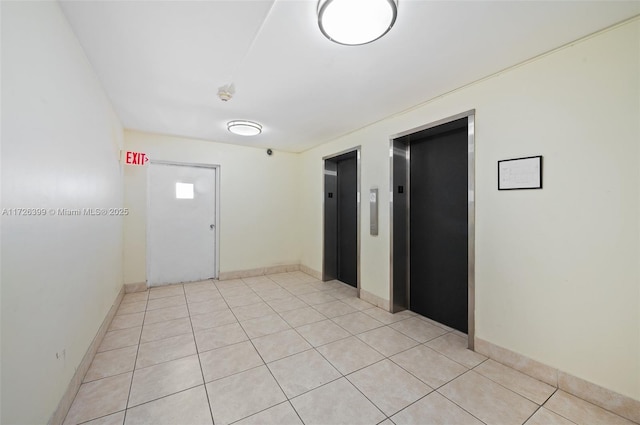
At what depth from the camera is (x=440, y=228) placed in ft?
9.80

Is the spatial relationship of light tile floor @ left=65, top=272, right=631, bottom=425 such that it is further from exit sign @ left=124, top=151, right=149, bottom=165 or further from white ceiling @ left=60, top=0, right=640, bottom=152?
white ceiling @ left=60, top=0, right=640, bottom=152

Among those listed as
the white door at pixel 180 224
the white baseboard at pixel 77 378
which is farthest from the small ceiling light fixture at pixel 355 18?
the white door at pixel 180 224

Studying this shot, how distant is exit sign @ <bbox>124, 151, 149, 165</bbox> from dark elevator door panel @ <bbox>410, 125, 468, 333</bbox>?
399 centimetres

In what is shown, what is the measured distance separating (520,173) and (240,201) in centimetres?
428

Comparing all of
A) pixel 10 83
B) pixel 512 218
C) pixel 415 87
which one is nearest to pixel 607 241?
pixel 512 218

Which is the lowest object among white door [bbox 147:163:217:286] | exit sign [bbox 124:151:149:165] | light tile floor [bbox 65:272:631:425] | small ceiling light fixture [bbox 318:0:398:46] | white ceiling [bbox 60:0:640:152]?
light tile floor [bbox 65:272:631:425]

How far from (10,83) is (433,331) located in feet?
12.1

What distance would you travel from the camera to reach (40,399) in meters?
1.35

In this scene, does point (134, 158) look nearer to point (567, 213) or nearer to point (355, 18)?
point (355, 18)

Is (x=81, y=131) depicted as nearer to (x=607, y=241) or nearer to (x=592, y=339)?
(x=607, y=241)

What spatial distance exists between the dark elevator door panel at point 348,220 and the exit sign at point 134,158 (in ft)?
10.5

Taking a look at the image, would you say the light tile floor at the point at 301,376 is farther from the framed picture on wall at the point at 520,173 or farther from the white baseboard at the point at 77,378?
the framed picture on wall at the point at 520,173

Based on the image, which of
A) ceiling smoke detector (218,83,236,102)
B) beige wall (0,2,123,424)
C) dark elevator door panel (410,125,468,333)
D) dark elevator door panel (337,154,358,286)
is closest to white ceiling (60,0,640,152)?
ceiling smoke detector (218,83,236,102)

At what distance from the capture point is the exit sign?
3748mm
